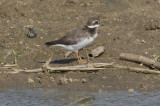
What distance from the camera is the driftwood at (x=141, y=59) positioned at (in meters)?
10.7

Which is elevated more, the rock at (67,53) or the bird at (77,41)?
the bird at (77,41)

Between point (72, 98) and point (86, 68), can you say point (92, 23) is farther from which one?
point (72, 98)

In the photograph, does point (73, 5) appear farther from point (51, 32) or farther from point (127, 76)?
point (127, 76)

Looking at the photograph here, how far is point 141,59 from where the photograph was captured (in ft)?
36.2

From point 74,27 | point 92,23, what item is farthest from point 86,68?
point 74,27

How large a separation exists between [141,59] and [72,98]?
268 cm

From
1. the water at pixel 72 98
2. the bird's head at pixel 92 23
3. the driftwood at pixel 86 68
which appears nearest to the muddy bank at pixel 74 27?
the driftwood at pixel 86 68

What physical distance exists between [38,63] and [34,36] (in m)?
1.92

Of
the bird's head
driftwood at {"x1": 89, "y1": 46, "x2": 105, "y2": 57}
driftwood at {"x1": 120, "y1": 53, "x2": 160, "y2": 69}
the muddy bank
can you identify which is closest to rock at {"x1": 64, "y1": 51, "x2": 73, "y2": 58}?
the muddy bank

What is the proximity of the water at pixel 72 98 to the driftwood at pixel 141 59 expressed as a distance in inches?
51.5

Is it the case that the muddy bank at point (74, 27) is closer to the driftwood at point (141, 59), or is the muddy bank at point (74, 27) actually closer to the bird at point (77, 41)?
the driftwood at point (141, 59)

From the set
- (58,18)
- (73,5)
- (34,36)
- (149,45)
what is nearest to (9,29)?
(34,36)

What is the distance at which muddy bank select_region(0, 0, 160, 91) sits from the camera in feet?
33.3

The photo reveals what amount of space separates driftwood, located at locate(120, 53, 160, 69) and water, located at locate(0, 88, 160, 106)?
1.31 m
